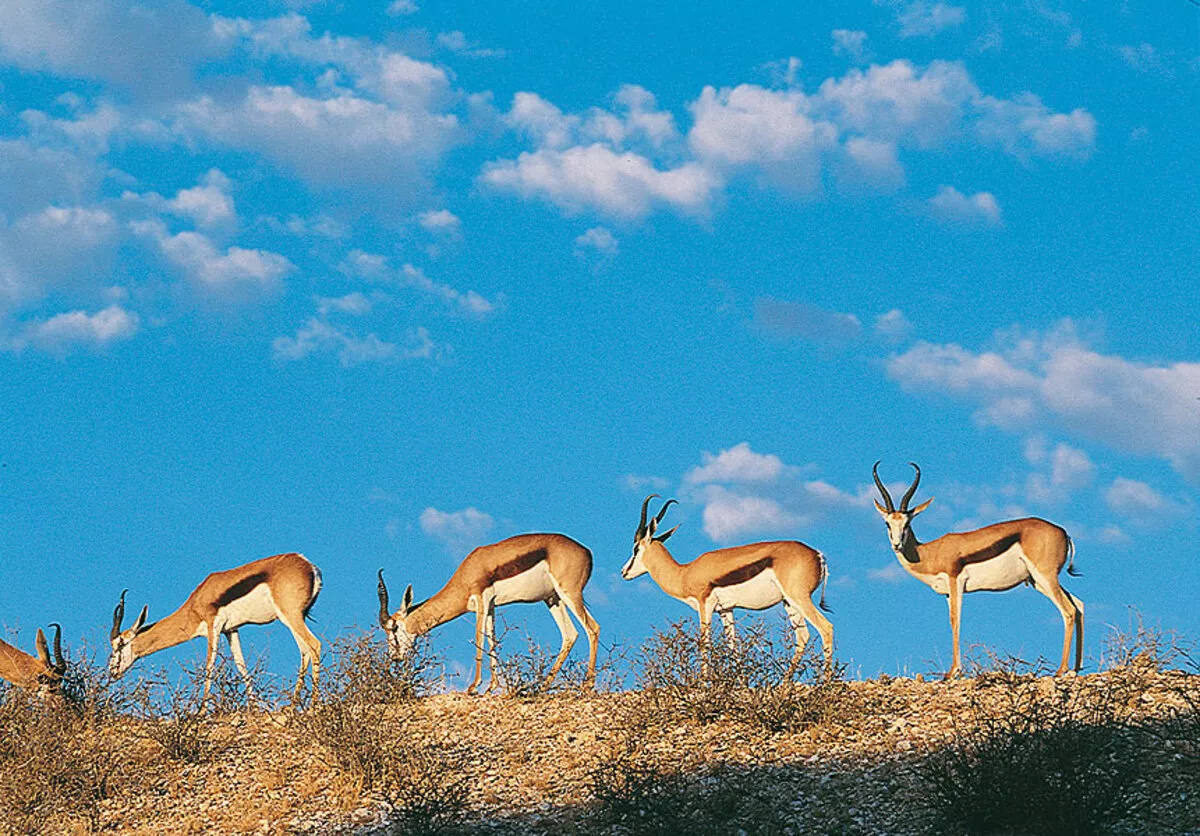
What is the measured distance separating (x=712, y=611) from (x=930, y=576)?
3095 mm

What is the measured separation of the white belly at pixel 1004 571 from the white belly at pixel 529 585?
6.04 m

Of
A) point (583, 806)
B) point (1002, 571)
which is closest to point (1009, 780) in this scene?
point (583, 806)

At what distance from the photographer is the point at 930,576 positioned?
62.5 feet

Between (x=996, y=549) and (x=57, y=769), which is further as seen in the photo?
(x=996, y=549)

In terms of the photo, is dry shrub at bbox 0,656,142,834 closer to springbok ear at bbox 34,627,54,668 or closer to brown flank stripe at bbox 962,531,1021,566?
springbok ear at bbox 34,627,54,668

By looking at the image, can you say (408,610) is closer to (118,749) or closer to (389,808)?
(118,749)

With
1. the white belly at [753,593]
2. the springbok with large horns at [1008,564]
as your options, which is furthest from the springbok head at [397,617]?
the springbok with large horns at [1008,564]

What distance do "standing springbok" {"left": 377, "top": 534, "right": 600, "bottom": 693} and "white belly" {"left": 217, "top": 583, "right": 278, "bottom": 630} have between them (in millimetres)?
1851

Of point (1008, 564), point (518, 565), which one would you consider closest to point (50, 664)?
point (518, 565)

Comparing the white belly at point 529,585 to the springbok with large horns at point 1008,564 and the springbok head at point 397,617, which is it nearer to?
the springbok head at point 397,617

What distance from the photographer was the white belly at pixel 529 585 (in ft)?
64.3

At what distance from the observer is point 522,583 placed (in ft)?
64.3

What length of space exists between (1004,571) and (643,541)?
5.59 m

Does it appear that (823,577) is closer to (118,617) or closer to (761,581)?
(761,581)
